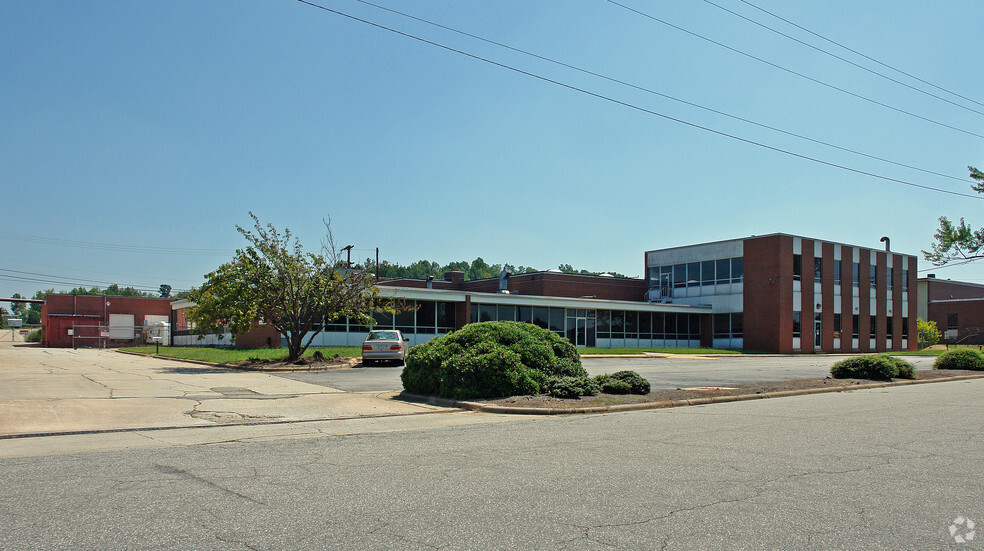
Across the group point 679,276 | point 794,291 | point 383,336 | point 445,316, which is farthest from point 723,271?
point 383,336

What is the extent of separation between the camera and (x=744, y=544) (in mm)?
4961

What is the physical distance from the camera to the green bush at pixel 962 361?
28.3m

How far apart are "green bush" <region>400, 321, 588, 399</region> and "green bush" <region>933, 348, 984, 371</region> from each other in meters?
20.5

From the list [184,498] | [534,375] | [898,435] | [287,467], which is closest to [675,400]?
[534,375]

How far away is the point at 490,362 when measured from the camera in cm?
1499

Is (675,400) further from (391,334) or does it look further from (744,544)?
(391,334)

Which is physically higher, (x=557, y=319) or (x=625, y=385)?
(x=557, y=319)

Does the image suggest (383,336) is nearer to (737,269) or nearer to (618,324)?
(618,324)

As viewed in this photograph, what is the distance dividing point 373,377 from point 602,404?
985cm

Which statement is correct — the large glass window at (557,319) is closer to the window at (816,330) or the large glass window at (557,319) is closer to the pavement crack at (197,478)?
the window at (816,330)

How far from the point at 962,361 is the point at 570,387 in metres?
22.1

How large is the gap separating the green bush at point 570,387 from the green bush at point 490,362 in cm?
15

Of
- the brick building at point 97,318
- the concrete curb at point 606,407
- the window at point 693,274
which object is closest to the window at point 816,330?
the window at point 693,274

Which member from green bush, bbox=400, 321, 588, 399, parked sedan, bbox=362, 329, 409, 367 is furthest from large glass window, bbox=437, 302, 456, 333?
green bush, bbox=400, 321, 588, 399
